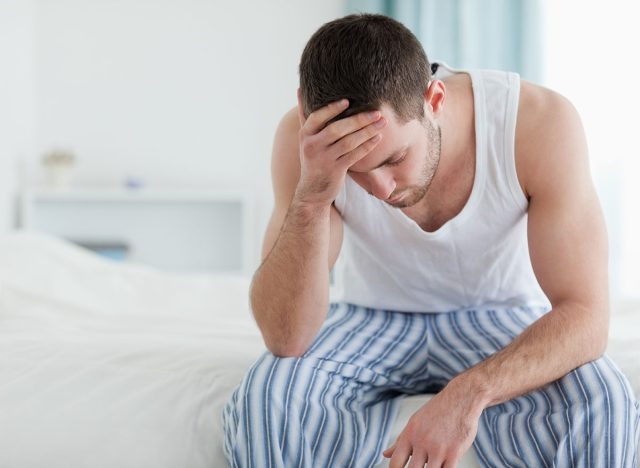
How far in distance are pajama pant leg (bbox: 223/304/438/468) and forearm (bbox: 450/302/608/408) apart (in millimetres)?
165

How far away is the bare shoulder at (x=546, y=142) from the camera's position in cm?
134

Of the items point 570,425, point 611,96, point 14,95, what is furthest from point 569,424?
point 14,95

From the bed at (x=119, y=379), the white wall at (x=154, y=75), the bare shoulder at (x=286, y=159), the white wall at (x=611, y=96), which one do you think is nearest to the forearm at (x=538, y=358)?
the bed at (x=119, y=379)

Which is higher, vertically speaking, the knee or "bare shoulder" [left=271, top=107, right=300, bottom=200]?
"bare shoulder" [left=271, top=107, right=300, bottom=200]

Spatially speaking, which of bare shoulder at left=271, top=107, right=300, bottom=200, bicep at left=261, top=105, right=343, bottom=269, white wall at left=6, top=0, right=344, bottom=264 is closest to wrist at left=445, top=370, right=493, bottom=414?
bicep at left=261, top=105, right=343, bottom=269

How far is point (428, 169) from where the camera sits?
1.33 metres

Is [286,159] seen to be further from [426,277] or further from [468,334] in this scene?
[468,334]

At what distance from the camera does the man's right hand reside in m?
1.19

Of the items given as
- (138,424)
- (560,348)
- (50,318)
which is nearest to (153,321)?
(50,318)

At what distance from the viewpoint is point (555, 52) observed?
3.71 metres

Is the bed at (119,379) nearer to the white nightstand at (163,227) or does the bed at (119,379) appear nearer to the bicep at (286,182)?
the bicep at (286,182)

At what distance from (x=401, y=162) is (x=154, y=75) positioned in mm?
3281

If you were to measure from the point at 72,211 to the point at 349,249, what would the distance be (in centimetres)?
298

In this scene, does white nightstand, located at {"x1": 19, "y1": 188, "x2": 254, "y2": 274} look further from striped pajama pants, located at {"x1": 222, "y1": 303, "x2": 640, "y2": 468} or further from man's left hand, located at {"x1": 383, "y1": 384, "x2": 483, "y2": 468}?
man's left hand, located at {"x1": 383, "y1": 384, "x2": 483, "y2": 468}
